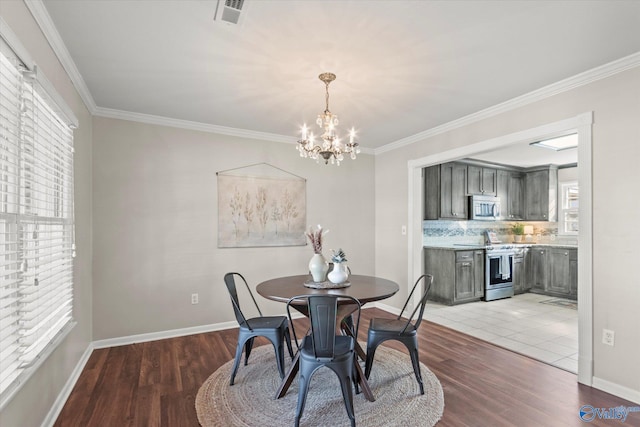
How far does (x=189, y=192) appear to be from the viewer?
4039 mm

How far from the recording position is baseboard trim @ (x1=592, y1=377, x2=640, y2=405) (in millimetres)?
2445

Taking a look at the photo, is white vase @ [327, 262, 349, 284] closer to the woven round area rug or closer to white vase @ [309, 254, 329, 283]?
white vase @ [309, 254, 329, 283]

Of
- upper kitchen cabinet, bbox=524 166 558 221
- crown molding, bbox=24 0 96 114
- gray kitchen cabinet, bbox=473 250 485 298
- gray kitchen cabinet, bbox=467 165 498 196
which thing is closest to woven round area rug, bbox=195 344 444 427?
crown molding, bbox=24 0 96 114

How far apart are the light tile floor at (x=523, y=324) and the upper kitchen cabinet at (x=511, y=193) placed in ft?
5.42

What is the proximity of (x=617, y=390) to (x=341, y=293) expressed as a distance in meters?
2.17

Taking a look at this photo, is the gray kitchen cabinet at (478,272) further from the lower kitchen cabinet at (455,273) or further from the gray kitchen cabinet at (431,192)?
the gray kitchen cabinet at (431,192)

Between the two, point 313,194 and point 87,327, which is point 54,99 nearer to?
point 87,327

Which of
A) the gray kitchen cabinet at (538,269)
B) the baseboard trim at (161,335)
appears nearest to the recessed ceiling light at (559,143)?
the gray kitchen cabinet at (538,269)

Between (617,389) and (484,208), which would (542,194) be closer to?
(484,208)

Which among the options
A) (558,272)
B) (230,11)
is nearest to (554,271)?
(558,272)

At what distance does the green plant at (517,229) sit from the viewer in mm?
7094

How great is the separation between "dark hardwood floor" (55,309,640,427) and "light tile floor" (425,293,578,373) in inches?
10.8

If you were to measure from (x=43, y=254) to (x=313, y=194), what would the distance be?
319 centimetres

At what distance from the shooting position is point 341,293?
2.55 metres
